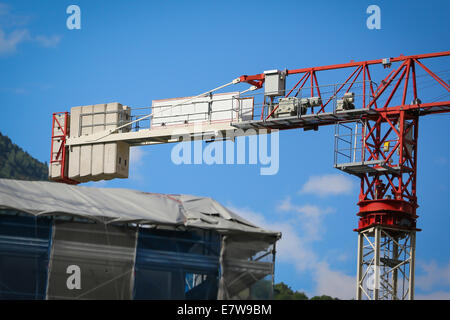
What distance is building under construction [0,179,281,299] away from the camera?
4178 centimetres

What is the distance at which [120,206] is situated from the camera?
4469 cm

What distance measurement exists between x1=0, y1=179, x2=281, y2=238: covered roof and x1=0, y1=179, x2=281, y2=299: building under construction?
5cm

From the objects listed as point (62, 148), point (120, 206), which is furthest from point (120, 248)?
point (62, 148)

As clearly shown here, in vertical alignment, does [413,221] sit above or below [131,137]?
below

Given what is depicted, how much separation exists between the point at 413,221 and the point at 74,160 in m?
33.9

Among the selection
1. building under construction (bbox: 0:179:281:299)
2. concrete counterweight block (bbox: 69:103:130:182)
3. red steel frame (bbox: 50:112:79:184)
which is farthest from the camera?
red steel frame (bbox: 50:112:79:184)

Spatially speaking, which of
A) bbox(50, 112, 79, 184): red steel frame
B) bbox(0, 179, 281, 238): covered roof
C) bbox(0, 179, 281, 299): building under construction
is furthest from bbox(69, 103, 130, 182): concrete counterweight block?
bbox(0, 179, 281, 299): building under construction

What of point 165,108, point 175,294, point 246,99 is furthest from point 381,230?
point 175,294

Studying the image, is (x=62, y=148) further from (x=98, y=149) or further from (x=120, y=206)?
(x=120, y=206)

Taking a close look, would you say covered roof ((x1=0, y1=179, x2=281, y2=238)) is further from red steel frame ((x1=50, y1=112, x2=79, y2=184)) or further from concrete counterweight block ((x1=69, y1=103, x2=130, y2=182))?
red steel frame ((x1=50, y1=112, x2=79, y2=184))
